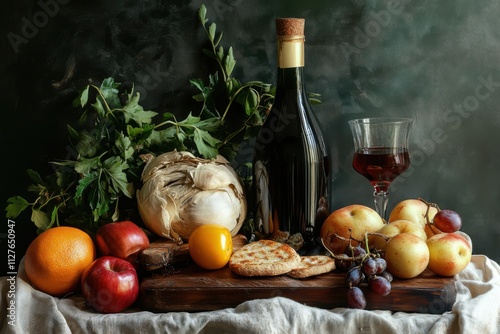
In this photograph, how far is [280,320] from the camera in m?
1.27

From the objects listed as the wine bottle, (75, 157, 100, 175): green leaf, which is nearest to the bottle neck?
the wine bottle

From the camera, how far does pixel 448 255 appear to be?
1.37m

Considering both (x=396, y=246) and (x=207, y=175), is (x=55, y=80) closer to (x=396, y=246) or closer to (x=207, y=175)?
(x=207, y=175)

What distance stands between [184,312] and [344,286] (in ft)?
1.11

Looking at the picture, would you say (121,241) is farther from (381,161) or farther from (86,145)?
(381,161)

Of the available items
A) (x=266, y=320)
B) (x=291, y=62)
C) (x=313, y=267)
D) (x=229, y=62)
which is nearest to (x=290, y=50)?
(x=291, y=62)

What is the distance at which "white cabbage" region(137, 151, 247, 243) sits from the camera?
1.56 metres

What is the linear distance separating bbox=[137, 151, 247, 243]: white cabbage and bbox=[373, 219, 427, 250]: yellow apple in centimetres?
37

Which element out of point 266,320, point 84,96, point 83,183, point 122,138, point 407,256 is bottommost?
point 266,320

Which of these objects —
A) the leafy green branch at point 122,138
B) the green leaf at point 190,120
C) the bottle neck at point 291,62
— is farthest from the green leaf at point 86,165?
the bottle neck at point 291,62

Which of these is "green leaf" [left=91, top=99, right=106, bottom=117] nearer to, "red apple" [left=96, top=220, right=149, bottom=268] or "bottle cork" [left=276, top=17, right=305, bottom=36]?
"red apple" [left=96, top=220, right=149, bottom=268]

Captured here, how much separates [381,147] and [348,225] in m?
0.21

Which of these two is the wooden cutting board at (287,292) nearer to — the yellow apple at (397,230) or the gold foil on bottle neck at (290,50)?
the yellow apple at (397,230)

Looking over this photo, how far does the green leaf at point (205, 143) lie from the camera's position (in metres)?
1.63
